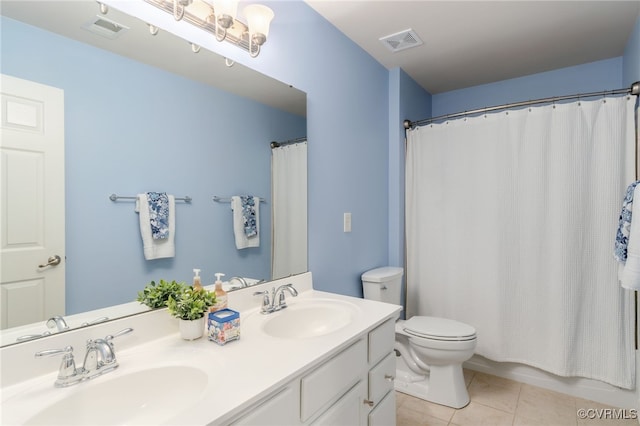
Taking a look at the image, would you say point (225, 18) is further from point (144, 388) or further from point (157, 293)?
point (144, 388)

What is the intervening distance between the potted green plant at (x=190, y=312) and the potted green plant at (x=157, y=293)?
0.13 ft

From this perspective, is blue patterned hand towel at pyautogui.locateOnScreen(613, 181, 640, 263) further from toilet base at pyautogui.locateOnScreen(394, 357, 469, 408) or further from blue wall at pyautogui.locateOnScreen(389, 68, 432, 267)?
blue wall at pyautogui.locateOnScreen(389, 68, 432, 267)

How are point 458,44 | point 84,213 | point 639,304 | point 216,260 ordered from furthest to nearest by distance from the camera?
point 458,44 < point 639,304 < point 216,260 < point 84,213

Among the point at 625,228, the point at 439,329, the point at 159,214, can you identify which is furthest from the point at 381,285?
the point at 159,214

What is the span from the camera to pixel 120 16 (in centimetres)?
105

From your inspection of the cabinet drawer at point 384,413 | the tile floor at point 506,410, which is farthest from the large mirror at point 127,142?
the tile floor at point 506,410

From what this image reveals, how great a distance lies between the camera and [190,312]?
1074 mm

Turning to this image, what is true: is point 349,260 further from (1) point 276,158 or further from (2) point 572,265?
(2) point 572,265

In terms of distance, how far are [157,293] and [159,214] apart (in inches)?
10.6

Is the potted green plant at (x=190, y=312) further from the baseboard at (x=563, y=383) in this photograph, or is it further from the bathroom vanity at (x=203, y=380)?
the baseboard at (x=563, y=383)

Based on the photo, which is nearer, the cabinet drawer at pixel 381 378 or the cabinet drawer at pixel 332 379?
the cabinet drawer at pixel 332 379

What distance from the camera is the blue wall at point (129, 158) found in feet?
3.06

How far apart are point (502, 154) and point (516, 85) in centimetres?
92

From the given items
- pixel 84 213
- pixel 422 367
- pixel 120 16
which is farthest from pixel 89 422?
pixel 422 367
